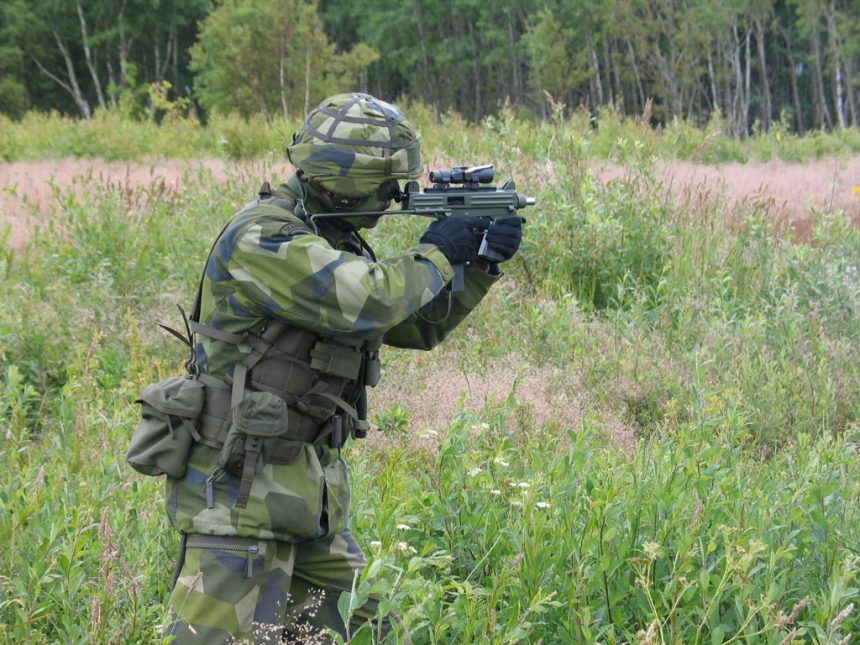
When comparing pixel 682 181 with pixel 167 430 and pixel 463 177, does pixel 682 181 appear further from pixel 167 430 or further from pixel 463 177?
pixel 167 430

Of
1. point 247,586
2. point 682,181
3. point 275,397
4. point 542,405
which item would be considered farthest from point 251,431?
point 682,181

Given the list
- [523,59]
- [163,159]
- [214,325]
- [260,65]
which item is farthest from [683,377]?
[523,59]

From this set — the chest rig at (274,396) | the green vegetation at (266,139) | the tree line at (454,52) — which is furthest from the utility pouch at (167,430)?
the tree line at (454,52)

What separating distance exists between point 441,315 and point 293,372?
0.73m

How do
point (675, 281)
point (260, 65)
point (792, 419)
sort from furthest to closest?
1. point (260, 65)
2. point (675, 281)
3. point (792, 419)

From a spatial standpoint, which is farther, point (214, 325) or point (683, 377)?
point (683, 377)

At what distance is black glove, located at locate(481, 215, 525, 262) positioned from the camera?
126 inches

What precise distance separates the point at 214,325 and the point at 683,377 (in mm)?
3387

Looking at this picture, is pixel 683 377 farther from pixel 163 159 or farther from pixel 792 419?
pixel 163 159

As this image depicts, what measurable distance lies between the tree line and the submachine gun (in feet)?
82.2

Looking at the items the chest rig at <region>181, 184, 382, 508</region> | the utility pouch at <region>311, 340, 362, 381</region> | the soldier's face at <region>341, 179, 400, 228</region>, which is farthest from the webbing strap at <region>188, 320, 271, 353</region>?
the soldier's face at <region>341, 179, 400, 228</region>

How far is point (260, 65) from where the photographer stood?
28453 millimetres

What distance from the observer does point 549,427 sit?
4.71m

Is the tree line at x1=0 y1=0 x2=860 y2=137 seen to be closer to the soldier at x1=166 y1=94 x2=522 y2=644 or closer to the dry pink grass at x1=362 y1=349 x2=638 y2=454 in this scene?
the dry pink grass at x1=362 y1=349 x2=638 y2=454
